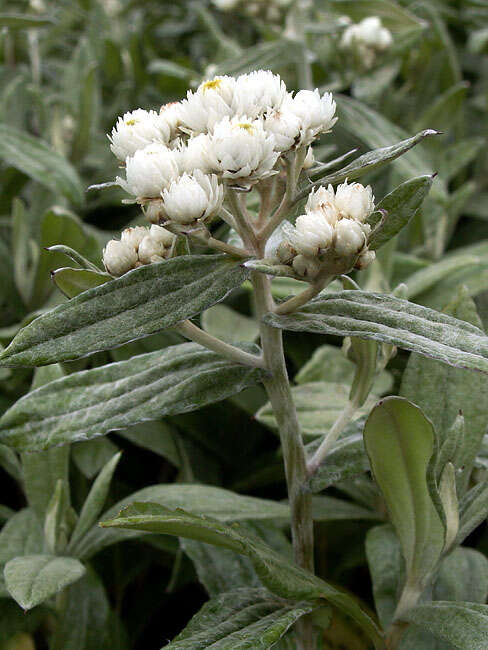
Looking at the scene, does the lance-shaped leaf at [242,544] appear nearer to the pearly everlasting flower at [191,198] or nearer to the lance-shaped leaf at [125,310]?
the lance-shaped leaf at [125,310]

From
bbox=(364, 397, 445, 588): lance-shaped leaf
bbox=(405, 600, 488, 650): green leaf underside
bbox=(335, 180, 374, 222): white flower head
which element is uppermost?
bbox=(335, 180, 374, 222): white flower head

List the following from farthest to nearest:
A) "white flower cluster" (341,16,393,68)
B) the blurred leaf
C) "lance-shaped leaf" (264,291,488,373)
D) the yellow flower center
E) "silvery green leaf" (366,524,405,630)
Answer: "white flower cluster" (341,16,393,68) → the blurred leaf → "silvery green leaf" (366,524,405,630) → the yellow flower center → "lance-shaped leaf" (264,291,488,373)

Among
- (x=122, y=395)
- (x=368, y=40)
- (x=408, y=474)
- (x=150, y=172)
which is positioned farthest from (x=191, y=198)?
(x=368, y=40)

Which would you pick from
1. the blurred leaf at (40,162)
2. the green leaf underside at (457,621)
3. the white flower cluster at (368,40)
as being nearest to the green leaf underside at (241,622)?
the green leaf underside at (457,621)

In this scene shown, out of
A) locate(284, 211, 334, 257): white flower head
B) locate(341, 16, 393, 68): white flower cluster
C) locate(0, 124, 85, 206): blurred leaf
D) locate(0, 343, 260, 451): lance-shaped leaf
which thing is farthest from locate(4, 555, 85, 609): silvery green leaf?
locate(341, 16, 393, 68): white flower cluster

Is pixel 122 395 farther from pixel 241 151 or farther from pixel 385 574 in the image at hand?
pixel 385 574

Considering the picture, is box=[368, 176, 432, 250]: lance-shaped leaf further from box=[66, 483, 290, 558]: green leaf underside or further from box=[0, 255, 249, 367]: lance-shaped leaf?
box=[66, 483, 290, 558]: green leaf underside
